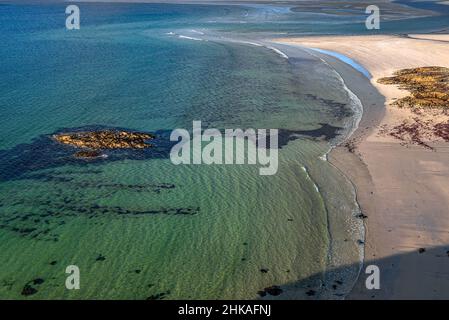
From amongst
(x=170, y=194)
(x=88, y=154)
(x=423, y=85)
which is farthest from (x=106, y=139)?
(x=423, y=85)

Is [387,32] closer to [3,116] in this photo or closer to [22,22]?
[3,116]

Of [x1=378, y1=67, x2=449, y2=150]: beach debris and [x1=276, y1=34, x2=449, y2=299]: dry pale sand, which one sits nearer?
[x1=276, y1=34, x2=449, y2=299]: dry pale sand

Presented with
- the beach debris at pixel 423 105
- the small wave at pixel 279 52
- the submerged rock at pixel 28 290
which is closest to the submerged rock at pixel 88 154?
the submerged rock at pixel 28 290

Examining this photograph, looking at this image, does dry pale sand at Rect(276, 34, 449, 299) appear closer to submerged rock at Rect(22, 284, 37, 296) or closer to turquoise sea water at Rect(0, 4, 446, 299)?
turquoise sea water at Rect(0, 4, 446, 299)

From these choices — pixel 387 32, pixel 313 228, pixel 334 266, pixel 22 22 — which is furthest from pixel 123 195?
pixel 22 22

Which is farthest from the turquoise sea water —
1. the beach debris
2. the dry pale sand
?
the beach debris

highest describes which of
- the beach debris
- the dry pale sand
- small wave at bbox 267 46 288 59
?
small wave at bbox 267 46 288 59
